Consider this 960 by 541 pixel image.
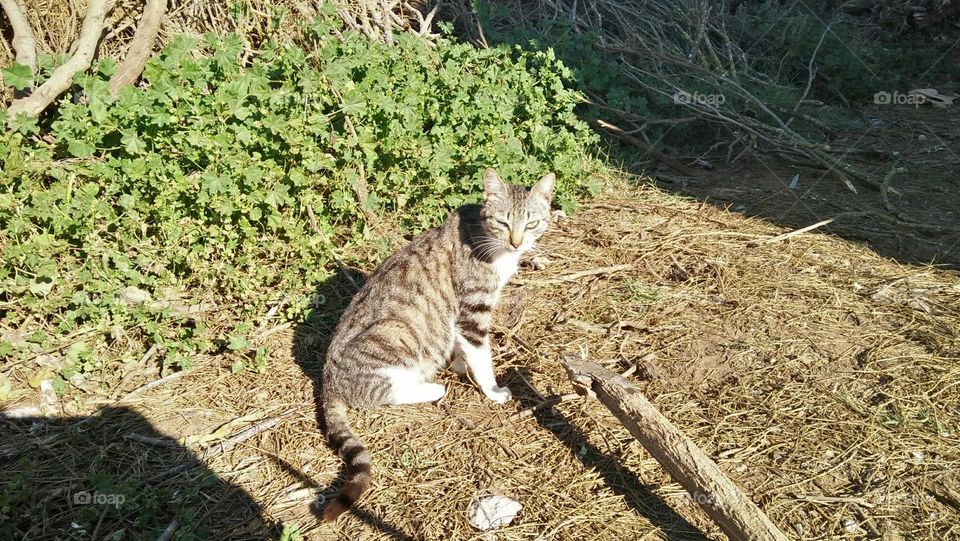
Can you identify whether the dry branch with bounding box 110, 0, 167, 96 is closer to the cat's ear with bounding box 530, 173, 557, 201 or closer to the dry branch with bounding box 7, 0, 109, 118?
the dry branch with bounding box 7, 0, 109, 118

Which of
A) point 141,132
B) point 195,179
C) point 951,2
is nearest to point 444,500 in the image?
point 195,179

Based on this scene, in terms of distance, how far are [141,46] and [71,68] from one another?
25.9 inches

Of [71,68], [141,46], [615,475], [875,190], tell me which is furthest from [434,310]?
[875,190]

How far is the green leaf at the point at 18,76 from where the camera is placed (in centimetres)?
526

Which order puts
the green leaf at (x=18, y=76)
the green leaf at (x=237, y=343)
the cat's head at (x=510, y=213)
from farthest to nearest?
the green leaf at (x=18, y=76)
the green leaf at (x=237, y=343)
the cat's head at (x=510, y=213)

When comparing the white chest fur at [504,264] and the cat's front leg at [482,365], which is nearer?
the cat's front leg at [482,365]

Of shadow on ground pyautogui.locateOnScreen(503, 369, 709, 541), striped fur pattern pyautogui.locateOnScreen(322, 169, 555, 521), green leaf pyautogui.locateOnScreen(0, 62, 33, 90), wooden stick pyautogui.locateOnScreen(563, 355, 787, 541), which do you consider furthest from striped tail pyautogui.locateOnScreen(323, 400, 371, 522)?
green leaf pyautogui.locateOnScreen(0, 62, 33, 90)

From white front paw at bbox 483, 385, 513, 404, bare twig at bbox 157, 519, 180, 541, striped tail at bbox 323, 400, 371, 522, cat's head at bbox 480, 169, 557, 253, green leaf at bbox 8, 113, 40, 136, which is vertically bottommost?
bare twig at bbox 157, 519, 180, 541

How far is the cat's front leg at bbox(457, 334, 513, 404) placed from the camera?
4141mm

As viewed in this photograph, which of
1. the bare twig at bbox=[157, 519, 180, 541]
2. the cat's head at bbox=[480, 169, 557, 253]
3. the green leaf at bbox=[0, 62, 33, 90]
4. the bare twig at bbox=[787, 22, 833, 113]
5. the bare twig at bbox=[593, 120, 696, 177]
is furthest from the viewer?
the bare twig at bbox=[787, 22, 833, 113]

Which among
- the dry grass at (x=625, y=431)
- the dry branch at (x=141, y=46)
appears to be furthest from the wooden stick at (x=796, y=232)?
the dry branch at (x=141, y=46)

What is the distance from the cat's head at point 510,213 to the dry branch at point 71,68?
140 inches

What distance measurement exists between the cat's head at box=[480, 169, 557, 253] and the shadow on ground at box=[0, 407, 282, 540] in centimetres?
202

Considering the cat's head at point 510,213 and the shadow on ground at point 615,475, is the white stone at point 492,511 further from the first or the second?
the cat's head at point 510,213
